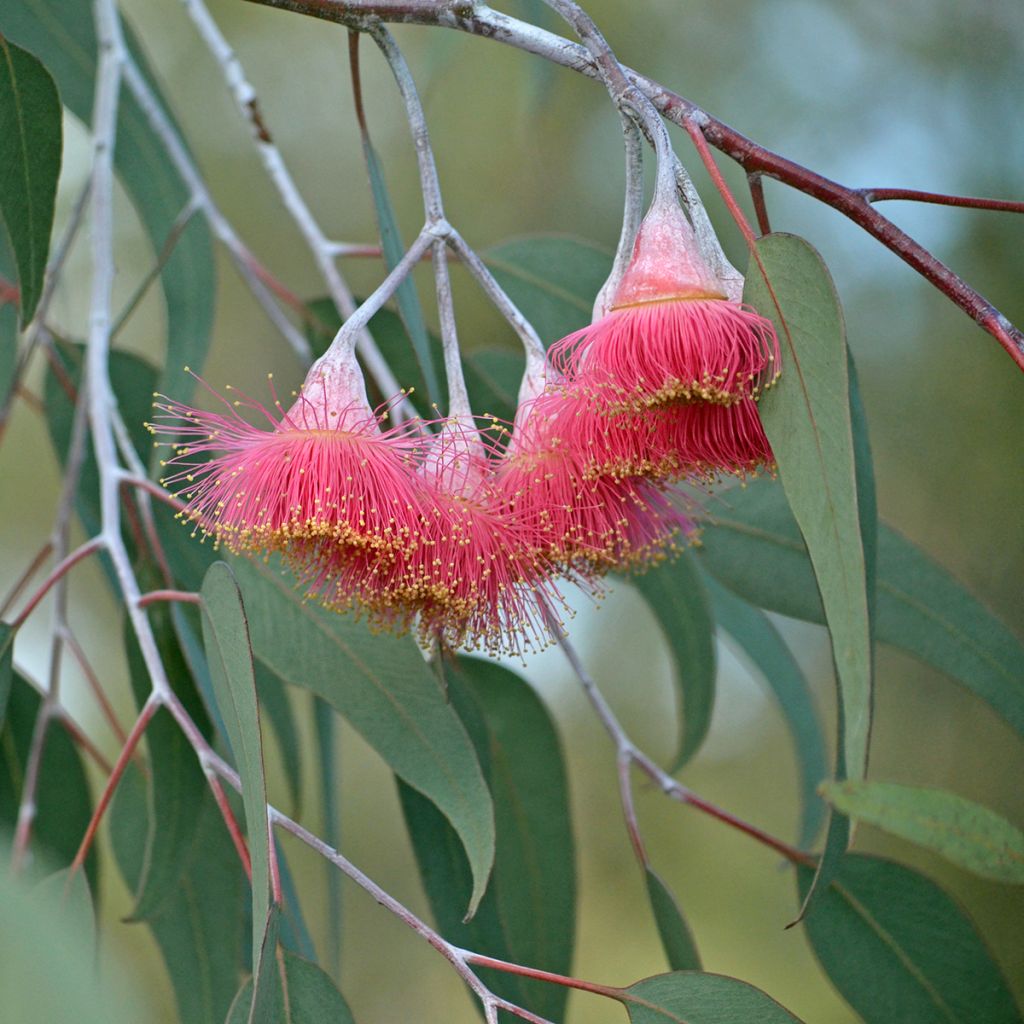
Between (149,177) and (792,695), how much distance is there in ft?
2.87

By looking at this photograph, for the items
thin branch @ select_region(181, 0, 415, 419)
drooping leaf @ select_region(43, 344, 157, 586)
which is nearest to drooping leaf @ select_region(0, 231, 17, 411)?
drooping leaf @ select_region(43, 344, 157, 586)

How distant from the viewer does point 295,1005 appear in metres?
0.66

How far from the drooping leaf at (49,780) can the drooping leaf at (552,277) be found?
23.9 inches

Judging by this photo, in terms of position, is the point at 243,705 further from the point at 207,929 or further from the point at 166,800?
the point at 207,929

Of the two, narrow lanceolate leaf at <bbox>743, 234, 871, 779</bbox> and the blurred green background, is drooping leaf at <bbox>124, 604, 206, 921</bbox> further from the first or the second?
the blurred green background

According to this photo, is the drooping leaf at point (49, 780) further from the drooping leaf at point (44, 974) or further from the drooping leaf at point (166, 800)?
the drooping leaf at point (44, 974)

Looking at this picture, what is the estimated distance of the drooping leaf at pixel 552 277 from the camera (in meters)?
1.06

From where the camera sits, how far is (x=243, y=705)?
1.89 ft

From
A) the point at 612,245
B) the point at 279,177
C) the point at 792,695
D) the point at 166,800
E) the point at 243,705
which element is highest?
the point at 612,245

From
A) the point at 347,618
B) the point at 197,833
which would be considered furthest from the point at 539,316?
the point at 197,833

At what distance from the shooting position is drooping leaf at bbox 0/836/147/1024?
1.26 ft

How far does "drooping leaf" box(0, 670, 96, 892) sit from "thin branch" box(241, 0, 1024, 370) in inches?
28.9

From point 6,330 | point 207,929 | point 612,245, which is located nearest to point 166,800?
point 207,929

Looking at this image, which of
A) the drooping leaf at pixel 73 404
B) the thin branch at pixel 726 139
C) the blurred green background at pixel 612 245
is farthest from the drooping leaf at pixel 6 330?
the blurred green background at pixel 612 245
